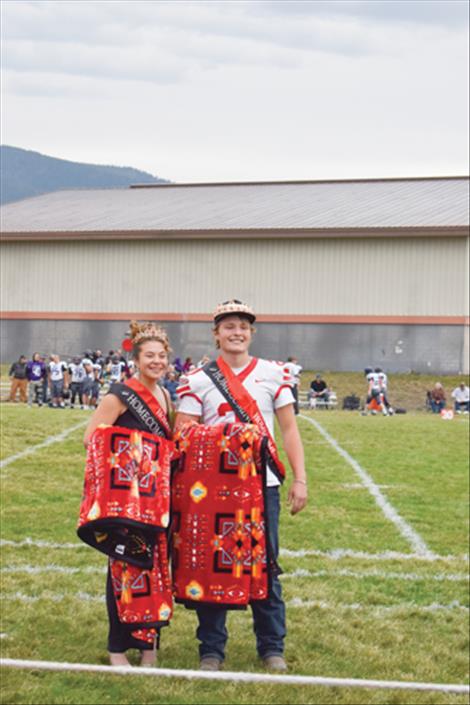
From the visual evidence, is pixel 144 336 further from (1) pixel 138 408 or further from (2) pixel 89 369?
(2) pixel 89 369

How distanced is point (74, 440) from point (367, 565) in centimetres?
1015

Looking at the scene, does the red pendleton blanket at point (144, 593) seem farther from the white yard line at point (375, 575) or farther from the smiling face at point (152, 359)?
the white yard line at point (375, 575)

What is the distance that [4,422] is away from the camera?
2139 centimetres

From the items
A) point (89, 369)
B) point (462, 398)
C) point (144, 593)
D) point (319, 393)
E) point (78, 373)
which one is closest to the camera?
point (144, 593)

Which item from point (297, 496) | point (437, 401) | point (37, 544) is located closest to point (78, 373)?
point (437, 401)

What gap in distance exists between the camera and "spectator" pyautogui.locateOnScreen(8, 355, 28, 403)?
108ft

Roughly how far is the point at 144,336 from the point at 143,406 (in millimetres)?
375

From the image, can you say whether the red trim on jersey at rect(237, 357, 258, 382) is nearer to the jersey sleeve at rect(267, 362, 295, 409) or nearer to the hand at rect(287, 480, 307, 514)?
the jersey sleeve at rect(267, 362, 295, 409)

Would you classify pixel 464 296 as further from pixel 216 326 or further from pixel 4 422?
pixel 216 326

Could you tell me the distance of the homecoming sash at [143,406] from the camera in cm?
615

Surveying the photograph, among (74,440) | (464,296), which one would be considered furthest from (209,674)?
(464,296)

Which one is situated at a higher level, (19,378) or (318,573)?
(19,378)

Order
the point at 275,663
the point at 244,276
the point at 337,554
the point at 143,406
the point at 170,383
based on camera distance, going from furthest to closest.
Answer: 1. the point at 244,276
2. the point at 170,383
3. the point at 337,554
4. the point at 275,663
5. the point at 143,406

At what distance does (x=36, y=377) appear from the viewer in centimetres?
3241
